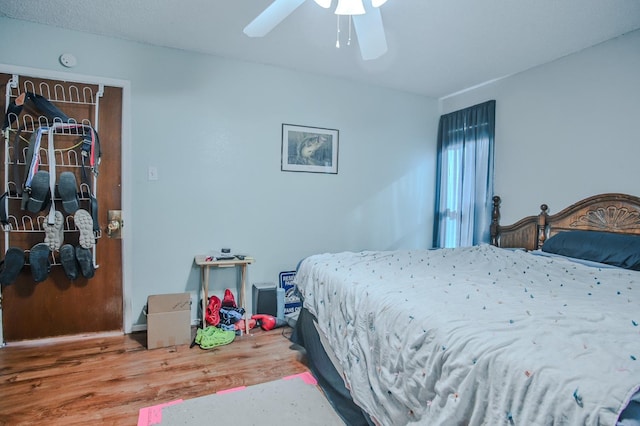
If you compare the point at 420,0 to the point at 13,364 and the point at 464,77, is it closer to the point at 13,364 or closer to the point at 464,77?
the point at 464,77

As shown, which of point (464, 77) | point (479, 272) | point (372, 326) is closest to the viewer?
point (372, 326)

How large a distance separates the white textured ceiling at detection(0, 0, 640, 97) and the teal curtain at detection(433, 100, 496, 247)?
61cm

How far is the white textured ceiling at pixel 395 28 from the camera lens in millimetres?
2139

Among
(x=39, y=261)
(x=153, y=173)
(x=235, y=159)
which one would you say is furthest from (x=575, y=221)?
(x=39, y=261)

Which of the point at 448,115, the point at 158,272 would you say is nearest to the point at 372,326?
the point at 158,272

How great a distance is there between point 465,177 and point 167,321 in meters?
3.26

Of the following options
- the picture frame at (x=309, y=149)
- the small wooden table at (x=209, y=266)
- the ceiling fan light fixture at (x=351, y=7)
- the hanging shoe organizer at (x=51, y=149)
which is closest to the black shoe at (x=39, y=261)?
the hanging shoe organizer at (x=51, y=149)

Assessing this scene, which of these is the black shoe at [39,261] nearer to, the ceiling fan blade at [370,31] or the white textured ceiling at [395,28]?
the white textured ceiling at [395,28]

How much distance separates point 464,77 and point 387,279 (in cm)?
260

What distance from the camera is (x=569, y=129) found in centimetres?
279

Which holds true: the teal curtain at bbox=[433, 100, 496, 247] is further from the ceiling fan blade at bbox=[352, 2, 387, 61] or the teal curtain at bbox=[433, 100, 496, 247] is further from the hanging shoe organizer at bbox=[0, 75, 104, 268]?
the hanging shoe organizer at bbox=[0, 75, 104, 268]

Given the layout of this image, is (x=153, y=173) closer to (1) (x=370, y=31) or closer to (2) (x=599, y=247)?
(1) (x=370, y=31)

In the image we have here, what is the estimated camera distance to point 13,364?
2197 millimetres

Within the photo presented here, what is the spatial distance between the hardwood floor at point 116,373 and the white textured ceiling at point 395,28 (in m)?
2.42
